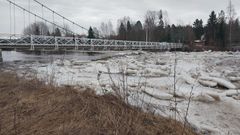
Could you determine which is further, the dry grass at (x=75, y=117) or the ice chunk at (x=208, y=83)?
the ice chunk at (x=208, y=83)

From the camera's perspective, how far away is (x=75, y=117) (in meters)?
3.16

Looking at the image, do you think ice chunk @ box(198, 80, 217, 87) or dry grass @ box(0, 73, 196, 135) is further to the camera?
ice chunk @ box(198, 80, 217, 87)

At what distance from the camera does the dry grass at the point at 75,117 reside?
2.72 metres

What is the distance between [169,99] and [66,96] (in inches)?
71.5

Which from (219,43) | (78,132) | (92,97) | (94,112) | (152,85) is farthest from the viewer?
(219,43)

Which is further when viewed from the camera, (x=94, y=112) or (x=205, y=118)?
(x=205, y=118)

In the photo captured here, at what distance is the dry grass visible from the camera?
2.72 metres

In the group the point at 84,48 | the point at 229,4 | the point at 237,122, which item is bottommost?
the point at 237,122

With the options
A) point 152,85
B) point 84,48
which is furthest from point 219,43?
point 152,85

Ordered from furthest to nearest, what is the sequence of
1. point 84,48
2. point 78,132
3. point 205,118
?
point 84,48, point 205,118, point 78,132

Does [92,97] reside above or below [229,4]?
below

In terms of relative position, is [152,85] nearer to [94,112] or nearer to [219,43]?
[94,112]

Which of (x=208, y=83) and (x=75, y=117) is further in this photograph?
(x=208, y=83)

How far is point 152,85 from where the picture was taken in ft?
19.2
